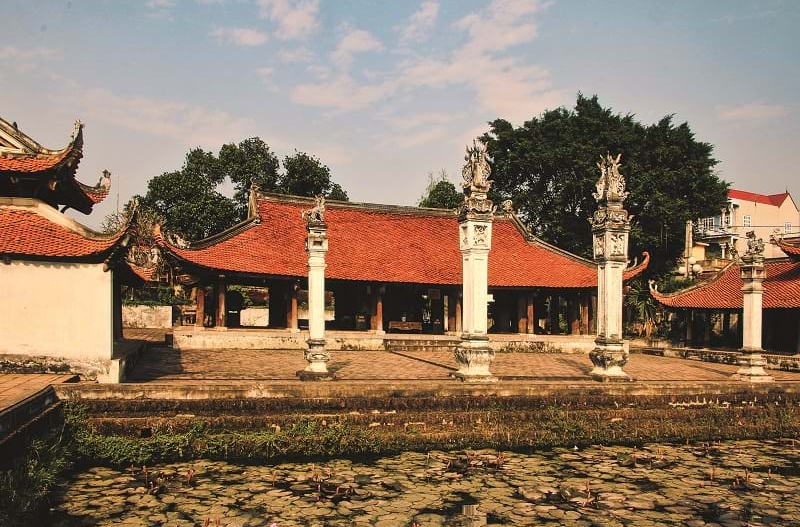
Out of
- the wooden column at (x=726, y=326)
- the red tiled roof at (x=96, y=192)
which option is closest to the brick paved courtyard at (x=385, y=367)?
the red tiled roof at (x=96, y=192)

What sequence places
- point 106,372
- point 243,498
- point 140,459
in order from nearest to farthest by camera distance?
point 243,498
point 140,459
point 106,372

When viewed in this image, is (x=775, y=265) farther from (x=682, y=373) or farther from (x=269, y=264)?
(x=269, y=264)

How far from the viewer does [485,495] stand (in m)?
9.56

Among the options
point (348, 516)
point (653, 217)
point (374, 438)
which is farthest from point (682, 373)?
point (653, 217)

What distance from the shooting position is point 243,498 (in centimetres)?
912

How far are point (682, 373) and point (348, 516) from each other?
14002 millimetres

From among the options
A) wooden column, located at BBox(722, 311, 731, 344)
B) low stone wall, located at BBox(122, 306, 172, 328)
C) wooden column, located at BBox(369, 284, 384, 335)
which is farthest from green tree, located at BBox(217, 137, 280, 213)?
wooden column, located at BBox(722, 311, 731, 344)

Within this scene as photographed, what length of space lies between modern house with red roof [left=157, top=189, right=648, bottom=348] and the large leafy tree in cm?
1233

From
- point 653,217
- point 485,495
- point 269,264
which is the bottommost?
point 485,495

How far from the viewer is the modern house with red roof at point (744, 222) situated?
54.8m

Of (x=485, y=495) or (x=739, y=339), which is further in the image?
(x=739, y=339)

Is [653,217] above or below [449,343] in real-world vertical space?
above

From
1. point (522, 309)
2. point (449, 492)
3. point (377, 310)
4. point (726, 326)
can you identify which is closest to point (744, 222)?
point (726, 326)

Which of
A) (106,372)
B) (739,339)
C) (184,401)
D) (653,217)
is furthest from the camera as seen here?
(653,217)
